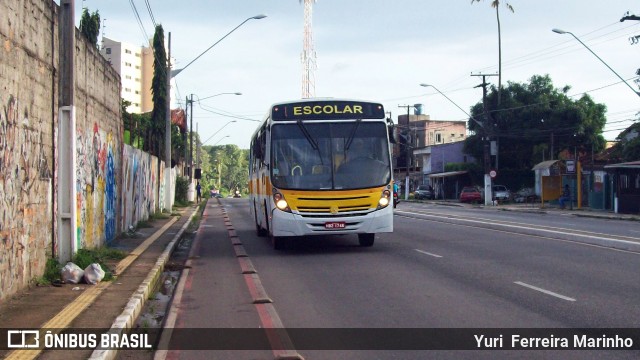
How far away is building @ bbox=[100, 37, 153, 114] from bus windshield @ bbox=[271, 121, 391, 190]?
10692 cm

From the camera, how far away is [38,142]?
10641 millimetres

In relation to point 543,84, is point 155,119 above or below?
below

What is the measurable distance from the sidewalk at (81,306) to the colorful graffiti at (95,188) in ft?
4.72

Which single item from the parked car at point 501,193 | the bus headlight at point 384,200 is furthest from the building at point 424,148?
the bus headlight at point 384,200

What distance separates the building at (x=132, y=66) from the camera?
121 meters

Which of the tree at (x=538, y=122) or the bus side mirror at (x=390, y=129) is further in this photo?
the tree at (x=538, y=122)

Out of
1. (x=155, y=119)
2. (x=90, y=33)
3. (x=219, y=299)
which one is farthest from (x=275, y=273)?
(x=155, y=119)

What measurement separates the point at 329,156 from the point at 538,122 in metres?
50.1

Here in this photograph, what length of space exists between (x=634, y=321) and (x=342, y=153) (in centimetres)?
856

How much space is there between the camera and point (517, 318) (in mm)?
8391

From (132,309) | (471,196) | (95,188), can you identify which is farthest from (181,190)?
(132,309)

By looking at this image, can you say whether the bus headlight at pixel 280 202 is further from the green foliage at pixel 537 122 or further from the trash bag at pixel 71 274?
the green foliage at pixel 537 122

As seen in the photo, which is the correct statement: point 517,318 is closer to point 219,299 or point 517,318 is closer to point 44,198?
point 219,299

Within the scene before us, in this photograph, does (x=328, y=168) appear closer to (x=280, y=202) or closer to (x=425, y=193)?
(x=280, y=202)
